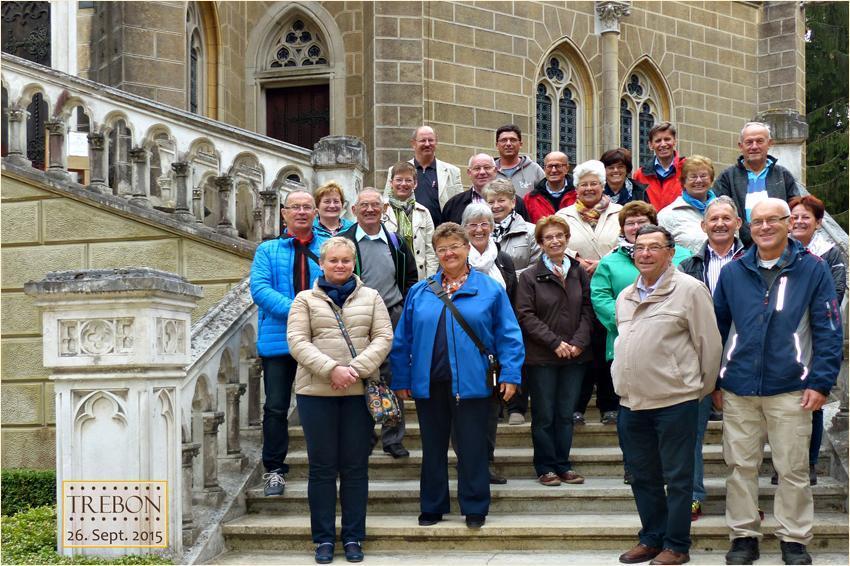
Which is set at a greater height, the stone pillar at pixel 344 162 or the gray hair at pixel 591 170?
the stone pillar at pixel 344 162

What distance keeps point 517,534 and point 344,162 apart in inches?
169

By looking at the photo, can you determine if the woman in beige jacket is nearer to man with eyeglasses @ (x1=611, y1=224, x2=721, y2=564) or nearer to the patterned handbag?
the patterned handbag

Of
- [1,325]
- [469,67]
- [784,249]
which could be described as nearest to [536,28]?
[469,67]

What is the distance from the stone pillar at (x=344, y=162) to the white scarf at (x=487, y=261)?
2.57 metres

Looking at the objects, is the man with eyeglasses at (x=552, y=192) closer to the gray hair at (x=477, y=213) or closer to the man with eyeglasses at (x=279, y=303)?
the gray hair at (x=477, y=213)

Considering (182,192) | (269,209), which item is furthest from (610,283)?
(182,192)

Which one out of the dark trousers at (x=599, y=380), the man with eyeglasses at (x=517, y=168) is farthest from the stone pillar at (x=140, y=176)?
the dark trousers at (x=599, y=380)

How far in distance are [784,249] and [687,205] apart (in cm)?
166

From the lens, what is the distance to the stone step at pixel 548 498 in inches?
265

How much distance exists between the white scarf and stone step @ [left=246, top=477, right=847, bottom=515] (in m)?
1.37

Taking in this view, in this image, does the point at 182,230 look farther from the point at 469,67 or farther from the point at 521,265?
the point at 469,67

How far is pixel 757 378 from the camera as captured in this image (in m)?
5.95

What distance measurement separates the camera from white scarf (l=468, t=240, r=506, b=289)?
709 cm

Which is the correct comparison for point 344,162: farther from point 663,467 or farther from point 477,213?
point 663,467
